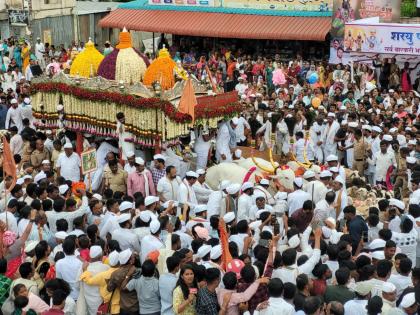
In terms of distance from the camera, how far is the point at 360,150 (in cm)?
1478

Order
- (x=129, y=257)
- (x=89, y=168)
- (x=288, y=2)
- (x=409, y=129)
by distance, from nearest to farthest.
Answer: (x=129, y=257), (x=89, y=168), (x=409, y=129), (x=288, y=2)

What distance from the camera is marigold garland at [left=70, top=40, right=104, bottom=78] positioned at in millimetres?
15883

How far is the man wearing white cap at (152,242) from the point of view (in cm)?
962

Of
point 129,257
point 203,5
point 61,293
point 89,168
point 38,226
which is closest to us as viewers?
point 61,293

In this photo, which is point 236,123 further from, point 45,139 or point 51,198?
point 51,198

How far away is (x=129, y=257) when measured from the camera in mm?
8859

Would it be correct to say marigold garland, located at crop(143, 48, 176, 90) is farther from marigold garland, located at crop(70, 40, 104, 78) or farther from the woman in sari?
the woman in sari

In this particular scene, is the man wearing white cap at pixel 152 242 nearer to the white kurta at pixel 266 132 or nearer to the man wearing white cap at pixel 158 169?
the man wearing white cap at pixel 158 169

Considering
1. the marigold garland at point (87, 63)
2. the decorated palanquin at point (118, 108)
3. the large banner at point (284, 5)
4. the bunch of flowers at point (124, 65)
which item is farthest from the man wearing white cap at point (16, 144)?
the large banner at point (284, 5)

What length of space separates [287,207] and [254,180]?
4.67ft

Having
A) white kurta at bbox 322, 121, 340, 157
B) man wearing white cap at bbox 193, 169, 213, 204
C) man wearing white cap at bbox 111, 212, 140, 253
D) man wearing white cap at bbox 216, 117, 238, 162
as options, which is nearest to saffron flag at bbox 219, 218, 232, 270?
man wearing white cap at bbox 111, 212, 140, 253

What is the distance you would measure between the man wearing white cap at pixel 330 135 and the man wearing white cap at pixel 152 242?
6369 mm

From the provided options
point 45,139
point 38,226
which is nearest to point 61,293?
point 38,226

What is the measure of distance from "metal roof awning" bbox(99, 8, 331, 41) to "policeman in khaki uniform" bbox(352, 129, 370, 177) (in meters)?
10.1
